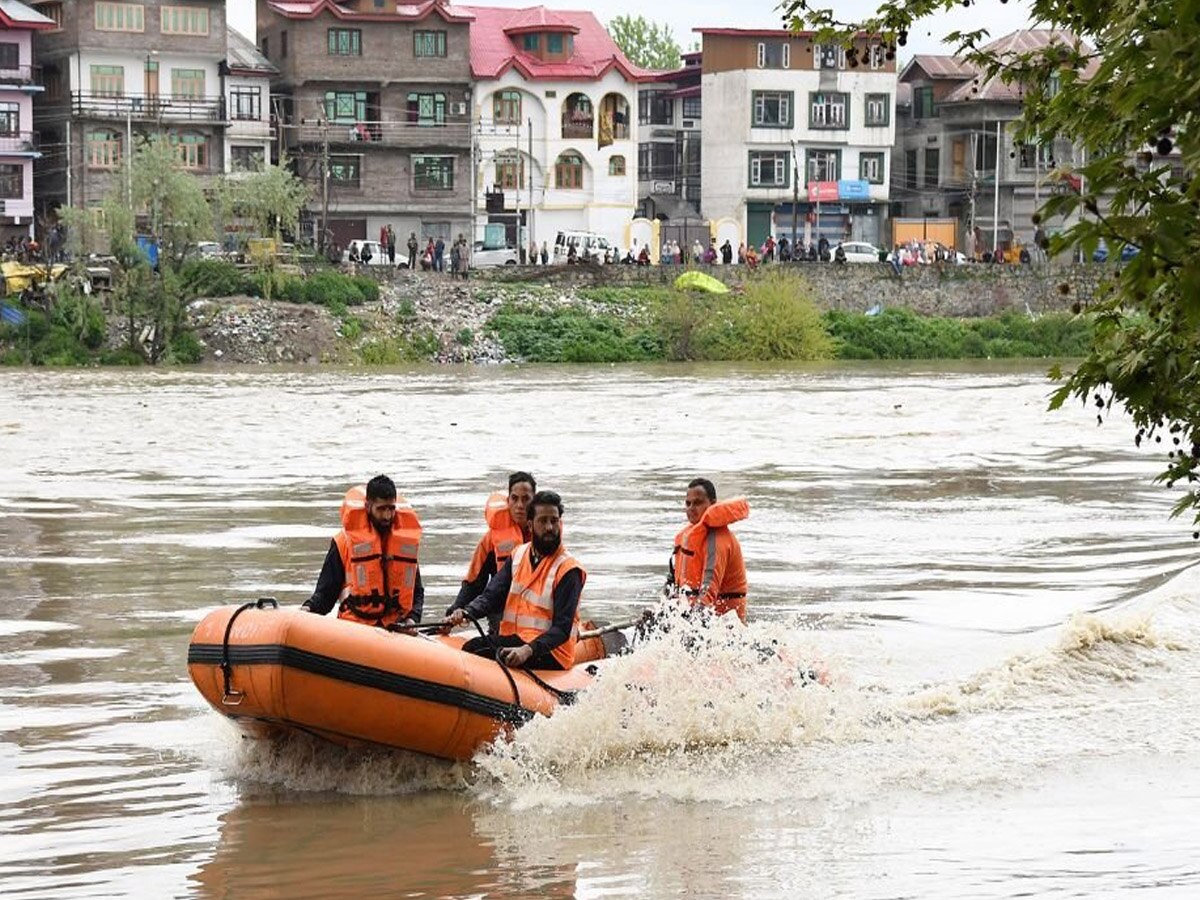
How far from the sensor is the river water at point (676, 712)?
8922 mm

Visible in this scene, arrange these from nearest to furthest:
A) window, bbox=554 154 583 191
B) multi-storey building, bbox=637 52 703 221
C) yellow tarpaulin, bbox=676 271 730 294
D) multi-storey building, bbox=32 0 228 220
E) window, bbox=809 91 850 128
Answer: yellow tarpaulin, bbox=676 271 730 294 < multi-storey building, bbox=32 0 228 220 < window, bbox=554 154 583 191 < window, bbox=809 91 850 128 < multi-storey building, bbox=637 52 703 221

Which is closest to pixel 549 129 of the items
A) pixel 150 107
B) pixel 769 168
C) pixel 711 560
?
pixel 769 168

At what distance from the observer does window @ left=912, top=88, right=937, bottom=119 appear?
73.9 meters

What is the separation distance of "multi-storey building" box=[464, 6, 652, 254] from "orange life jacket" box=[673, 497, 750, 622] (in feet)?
185

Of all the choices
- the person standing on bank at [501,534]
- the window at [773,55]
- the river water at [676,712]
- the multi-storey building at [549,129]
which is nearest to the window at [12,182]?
the multi-storey building at [549,129]

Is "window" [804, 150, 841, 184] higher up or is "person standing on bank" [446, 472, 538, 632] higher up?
"window" [804, 150, 841, 184]

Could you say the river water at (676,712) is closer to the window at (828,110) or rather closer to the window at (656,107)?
the window at (828,110)

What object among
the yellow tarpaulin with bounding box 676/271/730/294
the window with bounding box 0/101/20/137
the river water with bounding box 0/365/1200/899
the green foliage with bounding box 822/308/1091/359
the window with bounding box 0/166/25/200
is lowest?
the river water with bounding box 0/365/1200/899

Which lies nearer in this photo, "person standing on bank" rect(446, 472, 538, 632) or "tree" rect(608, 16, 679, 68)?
"person standing on bank" rect(446, 472, 538, 632)

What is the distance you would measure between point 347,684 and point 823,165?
2521 inches

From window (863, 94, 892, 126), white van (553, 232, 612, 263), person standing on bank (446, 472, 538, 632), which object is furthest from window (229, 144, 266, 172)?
person standing on bank (446, 472, 538, 632)

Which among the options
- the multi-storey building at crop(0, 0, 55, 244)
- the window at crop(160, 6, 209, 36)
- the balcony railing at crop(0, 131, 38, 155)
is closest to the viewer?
the balcony railing at crop(0, 131, 38, 155)

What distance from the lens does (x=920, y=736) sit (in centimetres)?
1156

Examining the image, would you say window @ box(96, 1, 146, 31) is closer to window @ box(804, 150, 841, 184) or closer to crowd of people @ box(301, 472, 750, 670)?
window @ box(804, 150, 841, 184)
